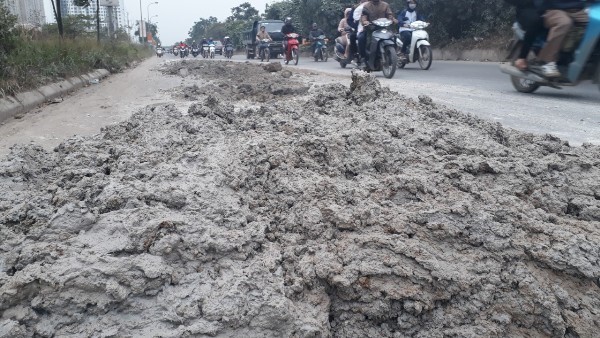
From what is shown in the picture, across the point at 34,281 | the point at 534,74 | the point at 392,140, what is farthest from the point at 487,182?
the point at 534,74

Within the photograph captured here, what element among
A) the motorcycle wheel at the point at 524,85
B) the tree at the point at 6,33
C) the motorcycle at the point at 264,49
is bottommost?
the motorcycle at the point at 264,49

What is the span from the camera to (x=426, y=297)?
1.71 metres

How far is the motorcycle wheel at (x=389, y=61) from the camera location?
9547 millimetres

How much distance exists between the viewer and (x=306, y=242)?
195cm

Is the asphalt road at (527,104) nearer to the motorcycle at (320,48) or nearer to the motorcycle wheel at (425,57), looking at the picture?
the motorcycle wheel at (425,57)

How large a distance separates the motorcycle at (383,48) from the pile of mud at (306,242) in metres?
7.22

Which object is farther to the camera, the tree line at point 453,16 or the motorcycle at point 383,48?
the tree line at point 453,16

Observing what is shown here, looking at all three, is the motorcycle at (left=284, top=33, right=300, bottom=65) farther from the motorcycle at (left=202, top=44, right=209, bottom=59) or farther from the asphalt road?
the motorcycle at (left=202, top=44, right=209, bottom=59)

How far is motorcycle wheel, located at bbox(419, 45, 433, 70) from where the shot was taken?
12.6 metres

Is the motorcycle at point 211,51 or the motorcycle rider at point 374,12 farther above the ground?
the motorcycle rider at point 374,12

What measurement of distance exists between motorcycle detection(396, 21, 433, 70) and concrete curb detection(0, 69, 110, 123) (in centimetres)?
765

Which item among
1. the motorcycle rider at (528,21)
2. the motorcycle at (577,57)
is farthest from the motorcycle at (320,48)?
the motorcycle rider at (528,21)

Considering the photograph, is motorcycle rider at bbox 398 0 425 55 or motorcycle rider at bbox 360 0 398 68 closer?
motorcycle rider at bbox 360 0 398 68

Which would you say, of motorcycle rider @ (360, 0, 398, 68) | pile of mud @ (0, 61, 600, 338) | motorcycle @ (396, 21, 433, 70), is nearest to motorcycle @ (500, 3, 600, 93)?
motorcycle rider @ (360, 0, 398, 68)
